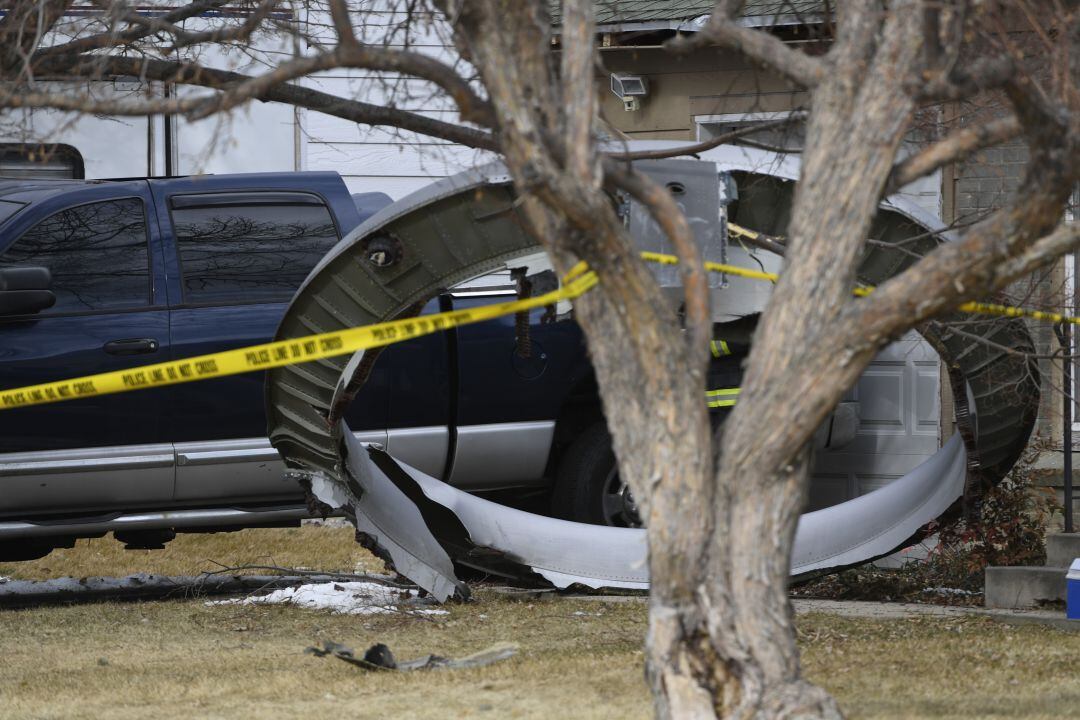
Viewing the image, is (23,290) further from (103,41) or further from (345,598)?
(345,598)

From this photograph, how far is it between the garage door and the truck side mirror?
Result: 524 cm

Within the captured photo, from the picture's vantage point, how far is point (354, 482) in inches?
309

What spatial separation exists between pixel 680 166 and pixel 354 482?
8.04 feet

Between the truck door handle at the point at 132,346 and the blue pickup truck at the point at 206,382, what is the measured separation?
1cm

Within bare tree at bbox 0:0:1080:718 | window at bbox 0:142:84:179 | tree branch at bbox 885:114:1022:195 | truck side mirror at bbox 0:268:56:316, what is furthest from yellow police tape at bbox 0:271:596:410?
window at bbox 0:142:84:179

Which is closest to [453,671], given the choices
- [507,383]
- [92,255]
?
[507,383]

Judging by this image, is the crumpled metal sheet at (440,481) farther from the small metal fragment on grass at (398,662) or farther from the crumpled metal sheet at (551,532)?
the small metal fragment on grass at (398,662)

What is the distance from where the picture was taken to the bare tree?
4137 millimetres

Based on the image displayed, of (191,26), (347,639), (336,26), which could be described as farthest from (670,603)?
(191,26)

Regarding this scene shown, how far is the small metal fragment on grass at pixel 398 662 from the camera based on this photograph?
600 centimetres

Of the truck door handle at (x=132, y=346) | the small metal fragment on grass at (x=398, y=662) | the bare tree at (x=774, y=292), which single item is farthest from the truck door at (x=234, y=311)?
the bare tree at (x=774, y=292)

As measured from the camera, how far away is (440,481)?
8703 millimetres

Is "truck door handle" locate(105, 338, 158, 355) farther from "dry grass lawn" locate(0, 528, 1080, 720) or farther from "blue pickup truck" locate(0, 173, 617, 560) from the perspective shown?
"dry grass lawn" locate(0, 528, 1080, 720)

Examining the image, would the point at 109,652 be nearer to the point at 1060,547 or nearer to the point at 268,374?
the point at 268,374
